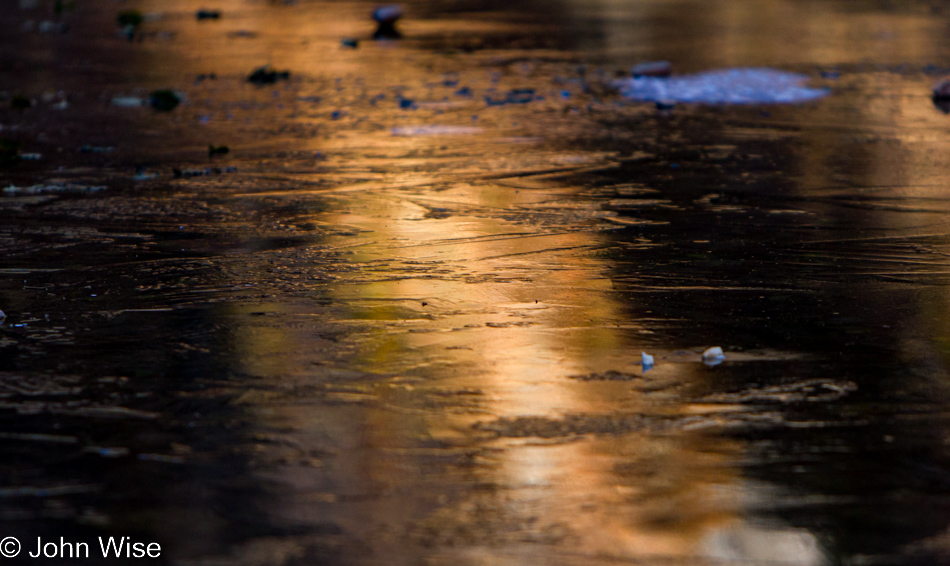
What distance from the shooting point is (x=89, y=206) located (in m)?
7.12

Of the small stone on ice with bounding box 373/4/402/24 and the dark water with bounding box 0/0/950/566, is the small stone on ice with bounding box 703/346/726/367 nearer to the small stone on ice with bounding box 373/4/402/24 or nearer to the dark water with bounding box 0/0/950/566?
the dark water with bounding box 0/0/950/566

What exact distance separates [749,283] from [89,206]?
165 inches

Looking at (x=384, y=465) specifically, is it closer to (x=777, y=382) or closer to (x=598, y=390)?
(x=598, y=390)

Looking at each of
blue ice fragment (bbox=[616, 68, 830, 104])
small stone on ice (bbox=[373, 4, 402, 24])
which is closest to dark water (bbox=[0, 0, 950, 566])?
blue ice fragment (bbox=[616, 68, 830, 104])

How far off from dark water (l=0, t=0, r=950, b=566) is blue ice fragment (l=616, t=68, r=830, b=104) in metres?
0.64

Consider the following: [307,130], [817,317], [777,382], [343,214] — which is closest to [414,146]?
[307,130]

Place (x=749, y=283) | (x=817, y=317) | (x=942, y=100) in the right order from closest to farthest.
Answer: (x=817, y=317), (x=749, y=283), (x=942, y=100)

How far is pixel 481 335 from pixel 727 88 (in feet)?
25.4

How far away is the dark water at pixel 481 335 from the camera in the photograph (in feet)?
10.5

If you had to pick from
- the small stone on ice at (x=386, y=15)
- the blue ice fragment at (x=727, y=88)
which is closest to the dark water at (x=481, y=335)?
the blue ice fragment at (x=727, y=88)

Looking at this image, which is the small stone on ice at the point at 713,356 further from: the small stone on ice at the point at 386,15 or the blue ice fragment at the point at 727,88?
the small stone on ice at the point at 386,15

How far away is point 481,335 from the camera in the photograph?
465 cm

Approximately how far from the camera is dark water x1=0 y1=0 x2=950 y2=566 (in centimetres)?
320

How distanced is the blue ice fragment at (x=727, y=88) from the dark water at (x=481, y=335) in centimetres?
64
